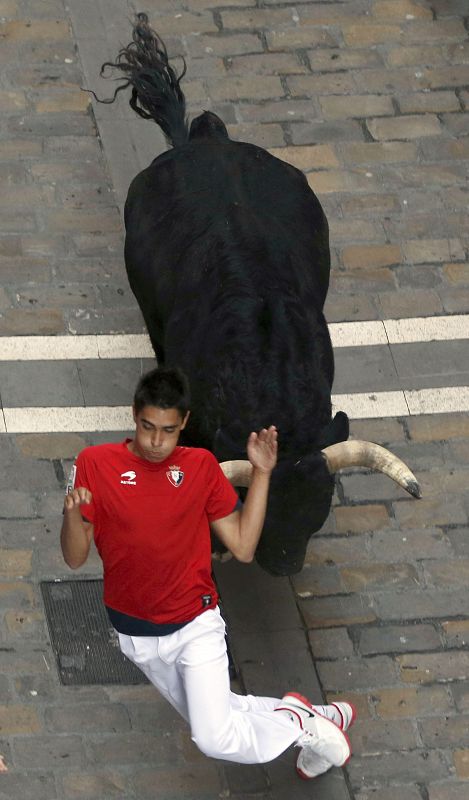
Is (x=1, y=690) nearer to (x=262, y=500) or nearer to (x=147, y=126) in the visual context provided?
(x=262, y=500)

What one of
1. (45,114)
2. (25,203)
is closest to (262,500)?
(25,203)

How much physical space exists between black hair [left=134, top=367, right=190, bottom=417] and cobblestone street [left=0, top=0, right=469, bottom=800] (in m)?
2.30

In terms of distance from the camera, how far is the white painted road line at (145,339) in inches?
374

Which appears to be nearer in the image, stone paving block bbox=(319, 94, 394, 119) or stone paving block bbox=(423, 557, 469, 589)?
stone paving block bbox=(423, 557, 469, 589)

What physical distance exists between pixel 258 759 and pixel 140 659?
0.69m

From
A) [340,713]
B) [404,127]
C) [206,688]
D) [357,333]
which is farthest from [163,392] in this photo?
[404,127]

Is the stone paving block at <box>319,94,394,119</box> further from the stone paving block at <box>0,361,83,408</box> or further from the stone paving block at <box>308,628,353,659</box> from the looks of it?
the stone paving block at <box>308,628,353,659</box>

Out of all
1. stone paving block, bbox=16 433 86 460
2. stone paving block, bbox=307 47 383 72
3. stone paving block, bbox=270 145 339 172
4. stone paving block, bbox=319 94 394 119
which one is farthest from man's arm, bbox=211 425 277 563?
stone paving block, bbox=307 47 383 72

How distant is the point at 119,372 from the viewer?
9.45 meters

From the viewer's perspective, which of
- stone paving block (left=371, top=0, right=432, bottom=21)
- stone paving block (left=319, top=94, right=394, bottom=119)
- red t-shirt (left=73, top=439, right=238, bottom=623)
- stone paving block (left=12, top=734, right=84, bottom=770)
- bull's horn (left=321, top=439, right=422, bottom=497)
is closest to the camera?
red t-shirt (left=73, top=439, right=238, bottom=623)

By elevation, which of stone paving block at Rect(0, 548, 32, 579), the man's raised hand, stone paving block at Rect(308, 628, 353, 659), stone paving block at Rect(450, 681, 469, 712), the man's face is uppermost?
the man's face

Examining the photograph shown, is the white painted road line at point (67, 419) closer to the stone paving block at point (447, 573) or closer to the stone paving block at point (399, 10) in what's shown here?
the stone paving block at point (447, 573)

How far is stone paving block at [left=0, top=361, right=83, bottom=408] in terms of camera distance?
9.21 m

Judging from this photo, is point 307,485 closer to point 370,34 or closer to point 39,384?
point 39,384
